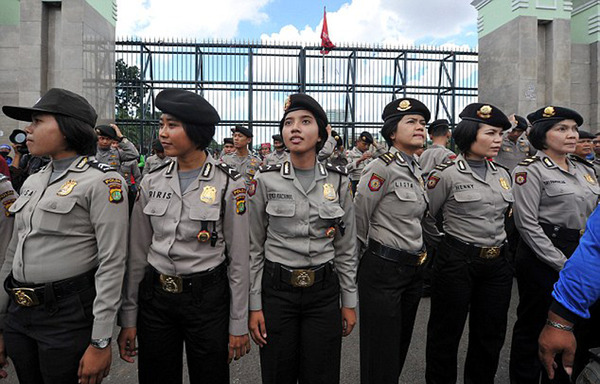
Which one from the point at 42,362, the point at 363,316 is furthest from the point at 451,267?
the point at 42,362

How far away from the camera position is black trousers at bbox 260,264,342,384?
1933 millimetres

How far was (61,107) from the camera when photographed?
1.74 meters

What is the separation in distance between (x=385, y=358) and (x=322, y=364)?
53cm

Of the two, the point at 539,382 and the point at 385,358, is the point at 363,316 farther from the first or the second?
the point at 539,382

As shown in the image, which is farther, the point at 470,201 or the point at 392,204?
the point at 470,201

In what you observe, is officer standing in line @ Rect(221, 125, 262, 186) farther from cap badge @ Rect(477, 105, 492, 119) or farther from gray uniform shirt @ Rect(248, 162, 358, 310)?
gray uniform shirt @ Rect(248, 162, 358, 310)

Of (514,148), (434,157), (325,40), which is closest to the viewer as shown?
(434,157)

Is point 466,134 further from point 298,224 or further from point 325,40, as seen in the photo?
point 325,40

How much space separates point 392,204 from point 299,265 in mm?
785

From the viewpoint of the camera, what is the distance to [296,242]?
77.9 inches

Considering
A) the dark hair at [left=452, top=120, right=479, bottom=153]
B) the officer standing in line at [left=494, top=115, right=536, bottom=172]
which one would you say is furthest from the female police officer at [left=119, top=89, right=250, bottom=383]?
the officer standing in line at [left=494, top=115, right=536, bottom=172]

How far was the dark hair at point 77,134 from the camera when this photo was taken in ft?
5.82

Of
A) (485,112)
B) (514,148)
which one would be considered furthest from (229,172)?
(514,148)

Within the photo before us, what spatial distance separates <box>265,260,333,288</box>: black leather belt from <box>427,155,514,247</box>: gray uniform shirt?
1212mm
